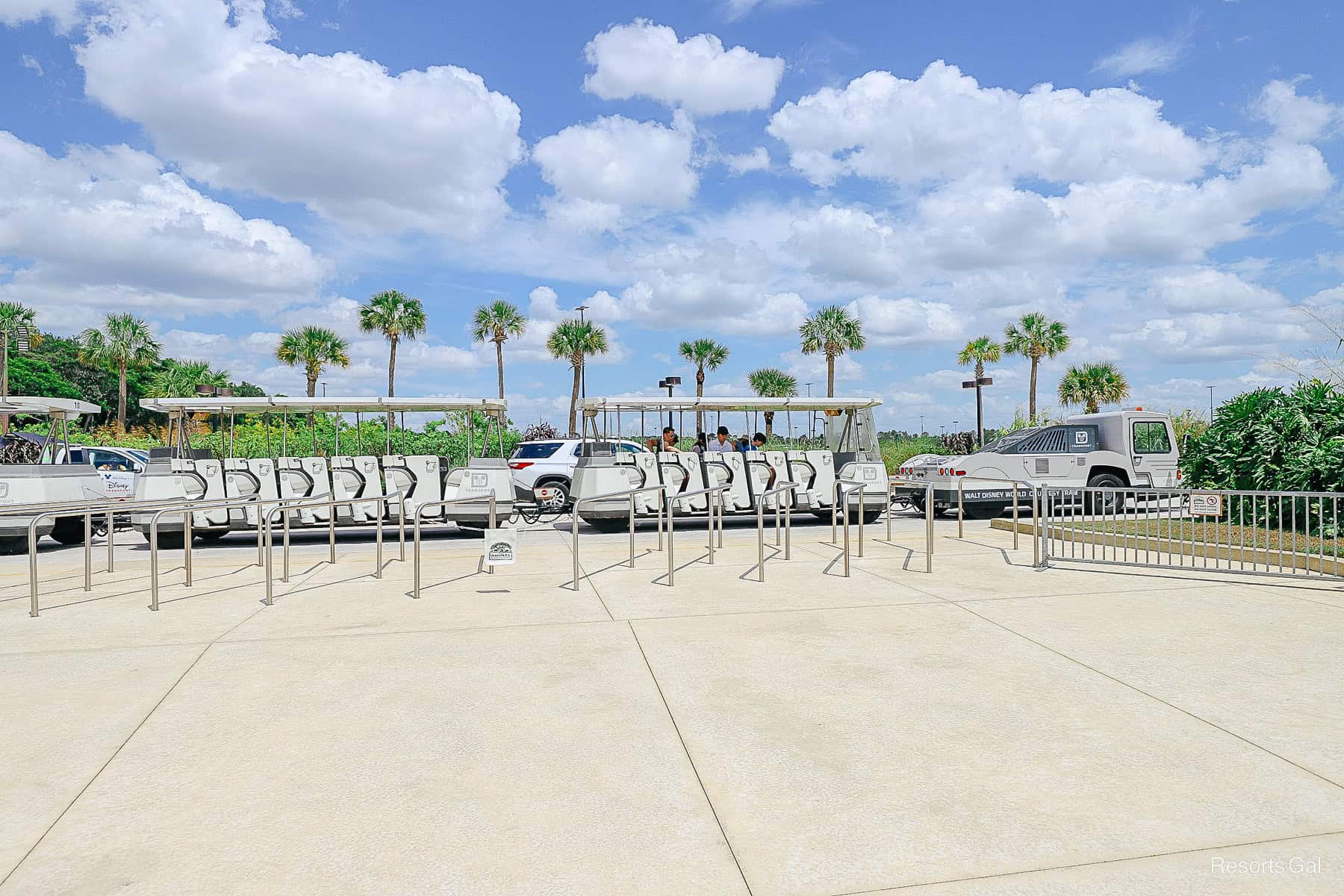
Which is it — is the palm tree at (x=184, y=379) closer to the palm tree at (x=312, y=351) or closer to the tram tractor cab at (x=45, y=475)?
the palm tree at (x=312, y=351)

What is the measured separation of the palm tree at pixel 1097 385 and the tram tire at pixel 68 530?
38.5m

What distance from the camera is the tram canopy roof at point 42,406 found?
1238 cm

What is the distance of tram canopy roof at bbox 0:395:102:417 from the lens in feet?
40.6

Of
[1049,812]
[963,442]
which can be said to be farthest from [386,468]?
[963,442]

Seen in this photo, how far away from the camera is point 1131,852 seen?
2.92 m

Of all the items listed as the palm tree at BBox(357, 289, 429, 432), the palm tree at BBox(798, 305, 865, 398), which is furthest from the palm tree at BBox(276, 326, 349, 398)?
the palm tree at BBox(798, 305, 865, 398)

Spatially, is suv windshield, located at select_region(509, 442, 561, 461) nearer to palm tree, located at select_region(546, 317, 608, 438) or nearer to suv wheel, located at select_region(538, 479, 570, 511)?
suv wheel, located at select_region(538, 479, 570, 511)

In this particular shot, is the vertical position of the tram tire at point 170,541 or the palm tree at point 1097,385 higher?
the palm tree at point 1097,385

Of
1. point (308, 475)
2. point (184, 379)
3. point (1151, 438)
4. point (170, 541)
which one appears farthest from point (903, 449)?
point (184, 379)

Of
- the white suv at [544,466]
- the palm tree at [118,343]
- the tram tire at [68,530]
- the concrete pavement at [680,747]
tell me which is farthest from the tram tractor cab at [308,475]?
the palm tree at [118,343]

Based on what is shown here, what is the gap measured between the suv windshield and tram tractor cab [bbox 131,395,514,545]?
12.2ft

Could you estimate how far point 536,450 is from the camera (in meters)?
17.2

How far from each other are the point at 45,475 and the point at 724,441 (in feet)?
33.4

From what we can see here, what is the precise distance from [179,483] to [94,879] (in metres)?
10.5
